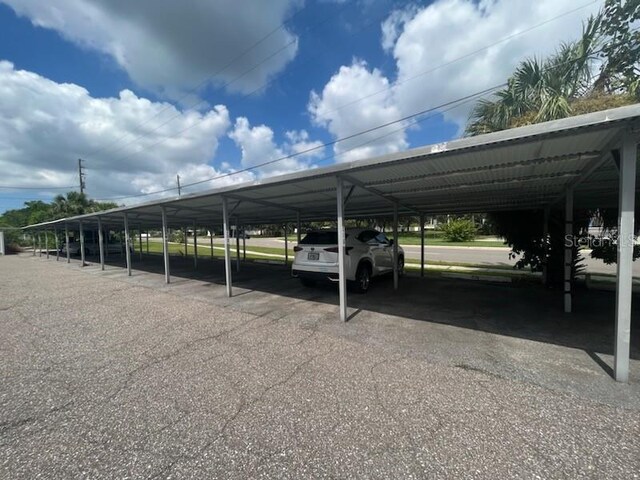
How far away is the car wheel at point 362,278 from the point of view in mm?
7495

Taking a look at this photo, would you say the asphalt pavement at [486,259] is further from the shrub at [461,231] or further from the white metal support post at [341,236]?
the shrub at [461,231]

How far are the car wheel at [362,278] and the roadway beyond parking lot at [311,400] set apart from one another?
2090mm

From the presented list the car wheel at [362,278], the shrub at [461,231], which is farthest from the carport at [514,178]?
the shrub at [461,231]

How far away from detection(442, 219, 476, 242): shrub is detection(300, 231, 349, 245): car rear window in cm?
2862

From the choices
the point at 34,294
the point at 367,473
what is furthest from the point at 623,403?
the point at 34,294

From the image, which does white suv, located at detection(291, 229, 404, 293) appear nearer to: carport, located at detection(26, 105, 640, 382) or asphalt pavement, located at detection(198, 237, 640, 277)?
carport, located at detection(26, 105, 640, 382)

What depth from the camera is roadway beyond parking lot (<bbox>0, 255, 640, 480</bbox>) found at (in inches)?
78.7

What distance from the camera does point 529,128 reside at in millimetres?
2914

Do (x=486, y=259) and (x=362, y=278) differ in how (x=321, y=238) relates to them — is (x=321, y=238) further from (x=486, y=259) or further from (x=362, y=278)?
(x=486, y=259)

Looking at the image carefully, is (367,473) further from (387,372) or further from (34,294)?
(34,294)

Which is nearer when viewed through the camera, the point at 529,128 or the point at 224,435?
the point at 224,435

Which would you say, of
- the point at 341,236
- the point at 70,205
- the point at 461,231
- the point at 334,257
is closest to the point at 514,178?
the point at 341,236

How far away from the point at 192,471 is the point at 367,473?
3.94ft

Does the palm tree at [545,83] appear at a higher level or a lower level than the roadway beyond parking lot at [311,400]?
higher
